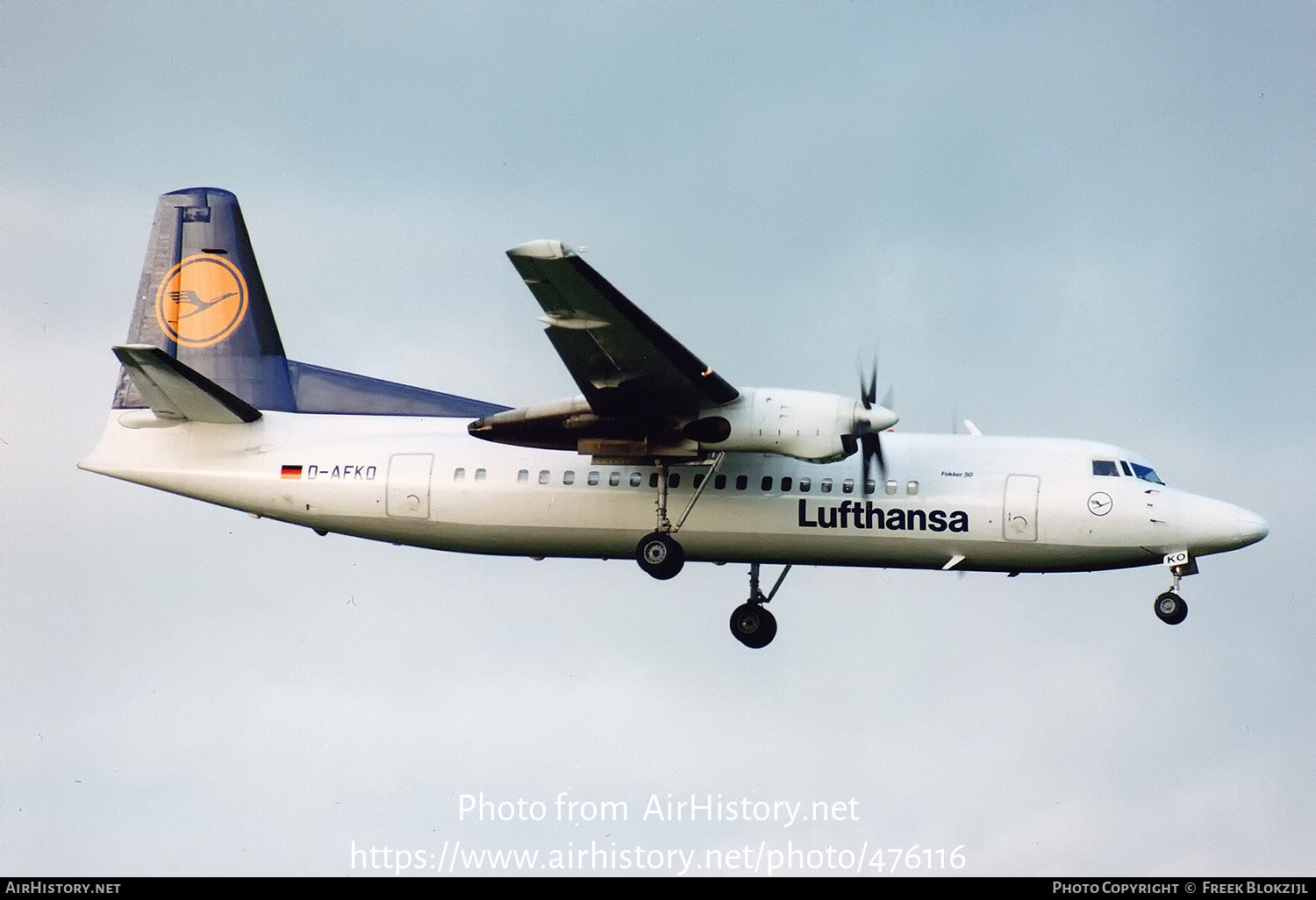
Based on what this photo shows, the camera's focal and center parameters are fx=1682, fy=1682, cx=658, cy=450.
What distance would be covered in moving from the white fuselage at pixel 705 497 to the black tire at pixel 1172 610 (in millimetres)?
678

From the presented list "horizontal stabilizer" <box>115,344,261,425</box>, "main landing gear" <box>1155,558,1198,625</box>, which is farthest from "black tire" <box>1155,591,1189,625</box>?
"horizontal stabilizer" <box>115,344,261,425</box>

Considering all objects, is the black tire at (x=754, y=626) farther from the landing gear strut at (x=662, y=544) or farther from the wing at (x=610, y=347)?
the wing at (x=610, y=347)

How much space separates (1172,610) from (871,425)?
5.44m

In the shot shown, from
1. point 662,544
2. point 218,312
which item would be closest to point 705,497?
point 662,544

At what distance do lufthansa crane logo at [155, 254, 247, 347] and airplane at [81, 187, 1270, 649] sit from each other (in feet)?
5.32

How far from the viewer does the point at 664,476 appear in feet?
82.5

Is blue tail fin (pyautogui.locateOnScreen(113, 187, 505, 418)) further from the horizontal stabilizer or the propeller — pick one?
the propeller

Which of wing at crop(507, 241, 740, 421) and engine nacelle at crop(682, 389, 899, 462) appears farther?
engine nacelle at crop(682, 389, 899, 462)

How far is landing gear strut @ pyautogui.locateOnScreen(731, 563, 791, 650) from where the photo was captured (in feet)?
89.6

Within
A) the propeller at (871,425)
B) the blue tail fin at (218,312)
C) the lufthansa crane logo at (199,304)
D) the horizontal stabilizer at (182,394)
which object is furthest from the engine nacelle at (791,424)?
the lufthansa crane logo at (199,304)

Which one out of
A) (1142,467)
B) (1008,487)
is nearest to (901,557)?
(1008,487)

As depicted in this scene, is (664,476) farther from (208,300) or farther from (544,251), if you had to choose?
(208,300)
